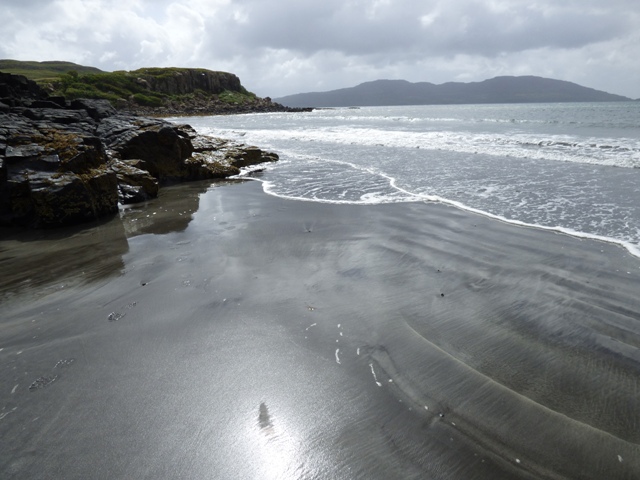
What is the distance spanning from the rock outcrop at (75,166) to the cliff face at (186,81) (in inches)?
3817

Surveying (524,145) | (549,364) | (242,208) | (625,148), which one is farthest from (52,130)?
(625,148)

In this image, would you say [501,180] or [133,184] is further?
[501,180]

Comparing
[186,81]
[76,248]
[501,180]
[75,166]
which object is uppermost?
[186,81]

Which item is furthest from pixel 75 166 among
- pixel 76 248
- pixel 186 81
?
pixel 186 81

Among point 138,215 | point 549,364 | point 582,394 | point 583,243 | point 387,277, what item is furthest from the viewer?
point 138,215

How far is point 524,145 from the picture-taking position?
1845 centimetres

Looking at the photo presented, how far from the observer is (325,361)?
10.9 ft

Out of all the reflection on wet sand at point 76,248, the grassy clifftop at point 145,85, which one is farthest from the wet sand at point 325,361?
the grassy clifftop at point 145,85

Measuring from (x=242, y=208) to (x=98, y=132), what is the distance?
24.2 feet

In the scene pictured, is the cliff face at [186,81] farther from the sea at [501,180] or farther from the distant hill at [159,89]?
the sea at [501,180]

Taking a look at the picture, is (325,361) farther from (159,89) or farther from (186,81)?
(186,81)

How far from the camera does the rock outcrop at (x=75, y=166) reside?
24.3 feet

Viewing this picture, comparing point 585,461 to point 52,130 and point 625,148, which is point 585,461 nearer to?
point 52,130

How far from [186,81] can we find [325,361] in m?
119
